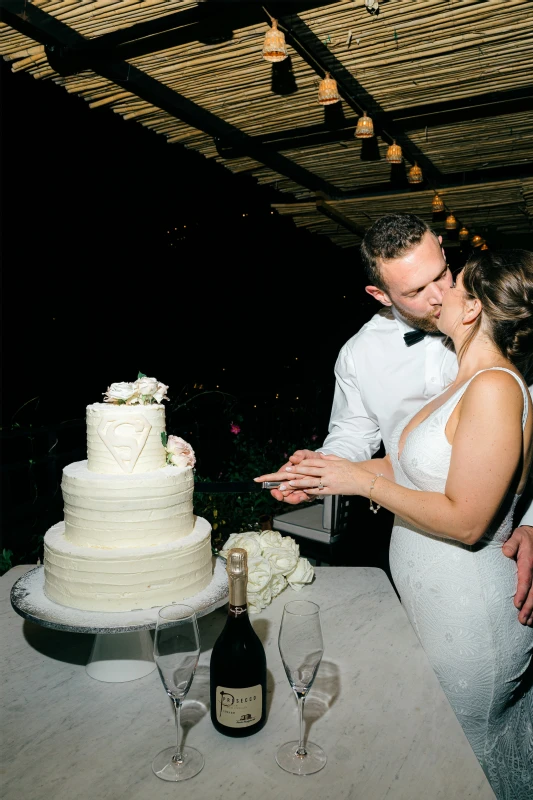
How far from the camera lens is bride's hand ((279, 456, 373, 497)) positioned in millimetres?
1916

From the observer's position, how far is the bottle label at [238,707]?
1195mm

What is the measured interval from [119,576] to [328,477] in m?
0.76

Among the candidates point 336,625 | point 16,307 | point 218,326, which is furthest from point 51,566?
point 218,326

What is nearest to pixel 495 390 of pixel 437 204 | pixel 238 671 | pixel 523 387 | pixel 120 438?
pixel 523 387

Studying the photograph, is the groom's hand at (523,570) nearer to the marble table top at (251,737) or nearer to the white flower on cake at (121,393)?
the marble table top at (251,737)

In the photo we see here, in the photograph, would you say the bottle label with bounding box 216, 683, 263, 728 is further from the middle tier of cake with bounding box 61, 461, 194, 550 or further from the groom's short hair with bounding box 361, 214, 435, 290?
the groom's short hair with bounding box 361, 214, 435, 290

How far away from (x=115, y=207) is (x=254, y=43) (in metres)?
2.11

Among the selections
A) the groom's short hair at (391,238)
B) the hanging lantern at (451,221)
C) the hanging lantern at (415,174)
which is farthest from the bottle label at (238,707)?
the hanging lantern at (451,221)

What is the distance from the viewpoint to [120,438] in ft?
5.76

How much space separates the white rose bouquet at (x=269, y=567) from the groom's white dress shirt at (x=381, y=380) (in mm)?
869

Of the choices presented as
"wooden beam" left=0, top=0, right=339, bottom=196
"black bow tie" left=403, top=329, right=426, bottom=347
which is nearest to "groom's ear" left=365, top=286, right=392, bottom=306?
"black bow tie" left=403, top=329, right=426, bottom=347

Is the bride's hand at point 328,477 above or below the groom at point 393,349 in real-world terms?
below

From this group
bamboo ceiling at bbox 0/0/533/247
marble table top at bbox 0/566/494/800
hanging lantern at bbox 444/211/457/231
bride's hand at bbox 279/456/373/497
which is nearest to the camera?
marble table top at bbox 0/566/494/800

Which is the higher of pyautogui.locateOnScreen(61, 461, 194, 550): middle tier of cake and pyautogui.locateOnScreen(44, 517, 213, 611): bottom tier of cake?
pyautogui.locateOnScreen(61, 461, 194, 550): middle tier of cake
